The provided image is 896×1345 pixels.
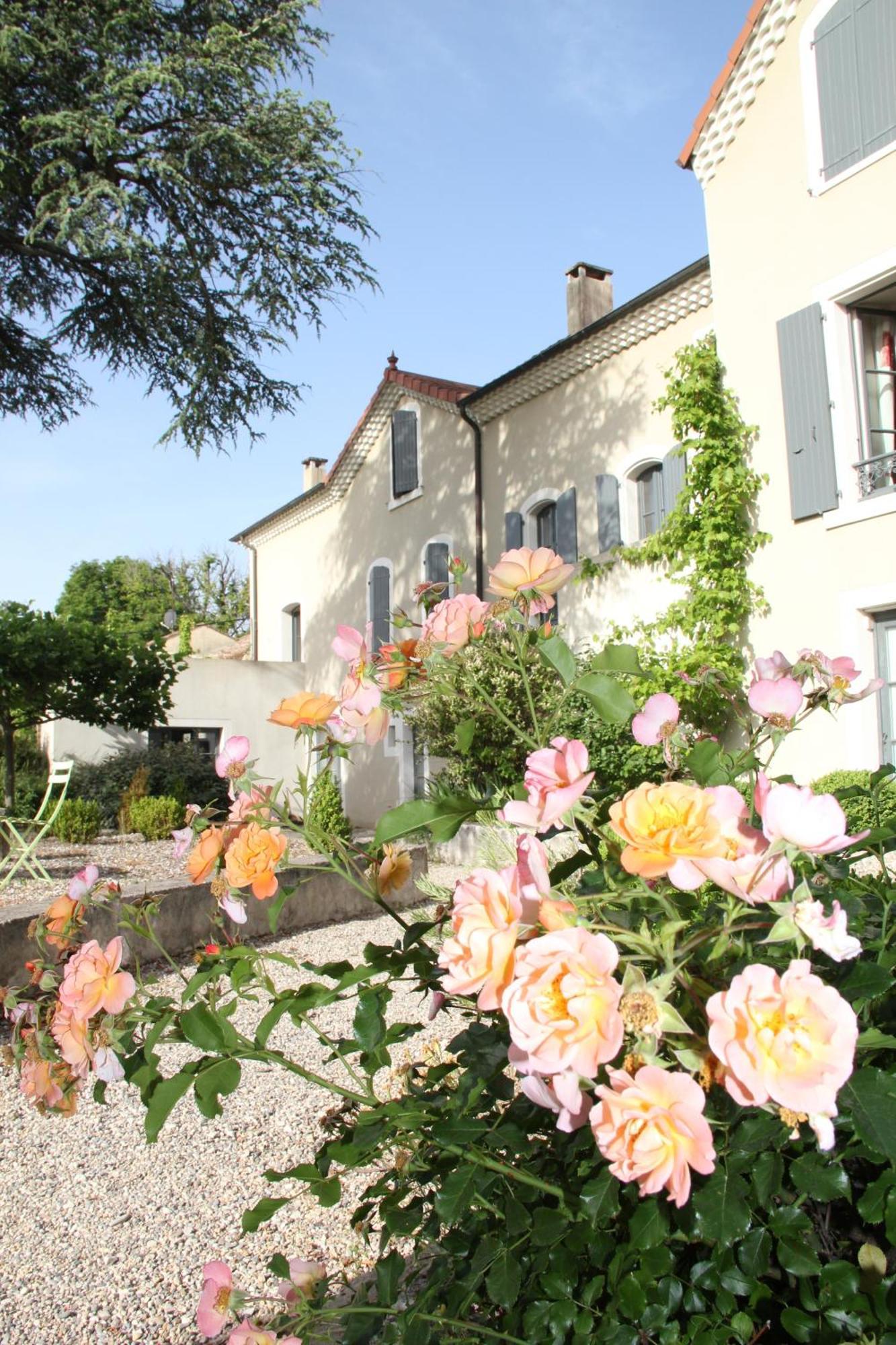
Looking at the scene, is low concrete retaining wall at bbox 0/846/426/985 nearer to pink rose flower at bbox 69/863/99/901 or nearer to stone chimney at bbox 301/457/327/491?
pink rose flower at bbox 69/863/99/901

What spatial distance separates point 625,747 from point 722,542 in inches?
91.4

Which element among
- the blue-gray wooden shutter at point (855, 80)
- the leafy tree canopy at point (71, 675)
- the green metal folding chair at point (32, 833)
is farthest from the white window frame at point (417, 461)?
the blue-gray wooden shutter at point (855, 80)

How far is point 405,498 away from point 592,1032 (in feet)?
52.8

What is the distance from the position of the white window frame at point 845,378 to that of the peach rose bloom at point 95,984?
8.49 metres

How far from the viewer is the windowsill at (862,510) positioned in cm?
822

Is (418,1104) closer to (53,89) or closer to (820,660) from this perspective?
(820,660)

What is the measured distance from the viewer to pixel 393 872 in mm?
1326

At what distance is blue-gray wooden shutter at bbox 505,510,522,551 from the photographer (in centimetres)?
1352

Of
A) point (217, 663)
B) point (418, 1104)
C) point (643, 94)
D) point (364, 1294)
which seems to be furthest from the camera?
point (217, 663)

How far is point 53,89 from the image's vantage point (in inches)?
412

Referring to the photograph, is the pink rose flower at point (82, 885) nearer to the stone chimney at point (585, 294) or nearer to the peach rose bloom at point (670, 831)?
the peach rose bloom at point (670, 831)

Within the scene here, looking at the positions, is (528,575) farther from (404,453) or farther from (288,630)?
(288,630)

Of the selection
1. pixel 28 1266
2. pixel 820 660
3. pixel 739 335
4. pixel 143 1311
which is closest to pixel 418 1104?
pixel 820 660

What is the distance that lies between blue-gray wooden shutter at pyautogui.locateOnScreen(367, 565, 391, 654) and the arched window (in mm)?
6317
